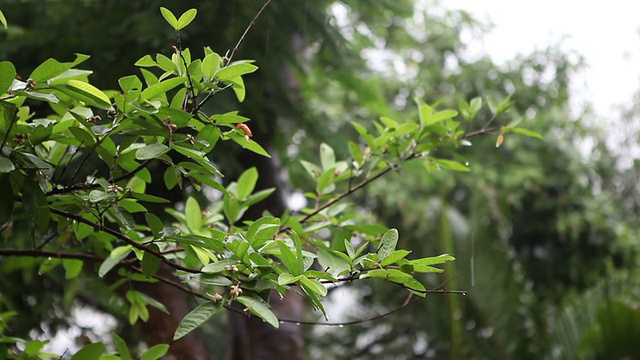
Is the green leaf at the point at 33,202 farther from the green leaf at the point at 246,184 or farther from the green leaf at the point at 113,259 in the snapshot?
the green leaf at the point at 246,184

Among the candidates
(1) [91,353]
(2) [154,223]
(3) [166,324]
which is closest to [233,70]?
(2) [154,223]

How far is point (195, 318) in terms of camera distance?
0.86 metres

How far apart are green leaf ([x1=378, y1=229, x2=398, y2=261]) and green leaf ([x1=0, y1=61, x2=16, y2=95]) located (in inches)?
20.6

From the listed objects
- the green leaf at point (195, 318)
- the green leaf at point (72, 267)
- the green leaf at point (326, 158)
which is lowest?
the green leaf at point (72, 267)

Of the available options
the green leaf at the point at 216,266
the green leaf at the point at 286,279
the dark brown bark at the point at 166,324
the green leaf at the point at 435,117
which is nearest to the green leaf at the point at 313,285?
the green leaf at the point at 286,279

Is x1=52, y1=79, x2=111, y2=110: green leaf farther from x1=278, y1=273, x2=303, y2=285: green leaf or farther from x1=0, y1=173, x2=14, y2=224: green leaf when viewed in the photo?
x1=278, y1=273, x2=303, y2=285: green leaf

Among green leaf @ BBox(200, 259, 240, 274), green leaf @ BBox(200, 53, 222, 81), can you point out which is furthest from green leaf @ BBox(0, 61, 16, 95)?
green leaf @ BBox(200, 259, 240, 274)

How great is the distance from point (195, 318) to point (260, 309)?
9 cm

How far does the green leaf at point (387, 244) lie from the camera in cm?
89

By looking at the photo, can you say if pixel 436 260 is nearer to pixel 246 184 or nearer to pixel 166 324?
pixel 246 184

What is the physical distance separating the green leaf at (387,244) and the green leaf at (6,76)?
20.6 inches

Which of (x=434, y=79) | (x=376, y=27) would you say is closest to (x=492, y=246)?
(x=376, y=27)

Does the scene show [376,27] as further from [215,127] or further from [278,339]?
[215,127]

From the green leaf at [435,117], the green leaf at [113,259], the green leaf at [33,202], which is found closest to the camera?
the green leaf at [33,202]
